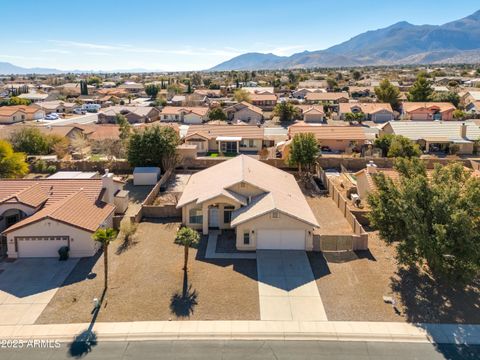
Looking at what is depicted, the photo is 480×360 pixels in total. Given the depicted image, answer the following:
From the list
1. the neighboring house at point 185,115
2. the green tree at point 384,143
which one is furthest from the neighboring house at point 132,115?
the green tree at point 384,143

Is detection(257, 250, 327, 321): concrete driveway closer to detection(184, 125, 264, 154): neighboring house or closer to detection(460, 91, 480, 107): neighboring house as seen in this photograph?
detection(184, 125, 264, 154): neighboring house

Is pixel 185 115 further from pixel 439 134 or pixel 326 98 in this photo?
pixel 439 134

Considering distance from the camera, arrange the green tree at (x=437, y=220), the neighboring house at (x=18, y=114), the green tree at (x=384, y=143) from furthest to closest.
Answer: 1. the neighboring house at (x=18, y=114)
2. the green tree at (x=384, y=143)
3. the green tree at (x=437, y=220)

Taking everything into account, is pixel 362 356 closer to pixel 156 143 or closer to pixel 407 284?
pixel 407 284

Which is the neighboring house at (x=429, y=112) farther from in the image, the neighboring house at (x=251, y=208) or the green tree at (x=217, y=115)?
the neighboring house at (x=251, y=208)

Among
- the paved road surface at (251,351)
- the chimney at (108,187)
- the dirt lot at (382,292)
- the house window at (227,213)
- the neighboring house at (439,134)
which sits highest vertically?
the neighboring house at (439,134)

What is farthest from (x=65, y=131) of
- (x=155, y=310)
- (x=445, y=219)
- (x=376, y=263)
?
(x=445, y=219)

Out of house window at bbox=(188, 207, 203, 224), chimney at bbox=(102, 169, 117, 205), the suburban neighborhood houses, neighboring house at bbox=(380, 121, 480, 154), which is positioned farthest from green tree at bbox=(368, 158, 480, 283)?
neighboring house at bbox=(380, 121, 480, 154)

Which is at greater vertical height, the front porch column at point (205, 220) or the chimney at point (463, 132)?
the chimney at point (463, 132)

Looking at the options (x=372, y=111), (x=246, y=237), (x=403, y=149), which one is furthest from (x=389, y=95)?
(x=246, y=237)
